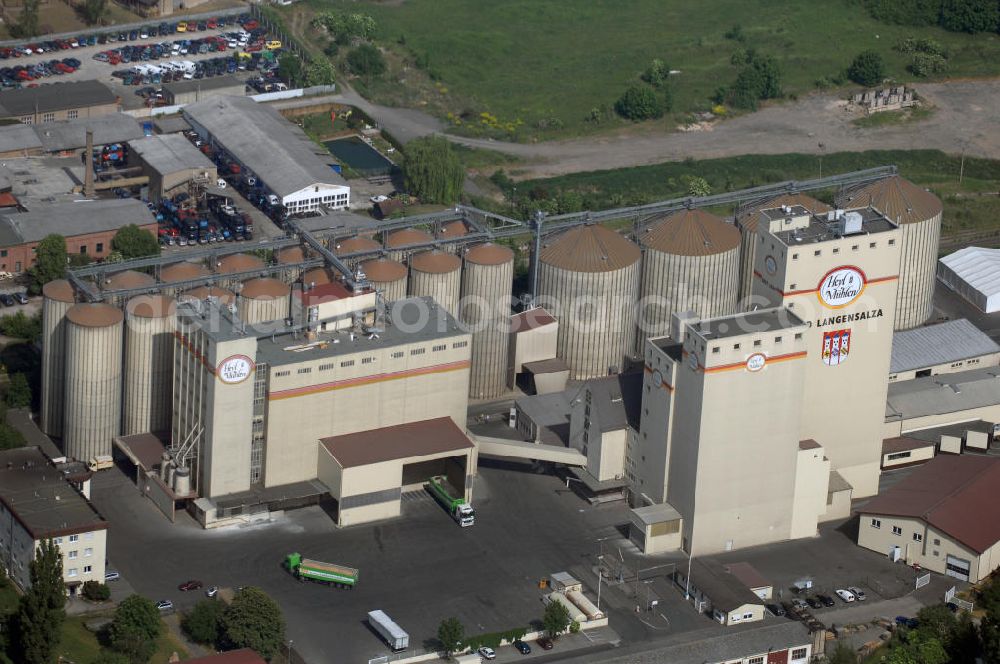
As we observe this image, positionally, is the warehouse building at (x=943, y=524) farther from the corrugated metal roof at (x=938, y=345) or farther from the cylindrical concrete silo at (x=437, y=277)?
the cylindrical concrete silo at (x=437, y=277)

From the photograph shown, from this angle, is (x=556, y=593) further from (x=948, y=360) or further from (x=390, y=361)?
(x=948, y=360)

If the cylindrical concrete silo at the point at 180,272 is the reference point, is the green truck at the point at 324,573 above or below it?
below

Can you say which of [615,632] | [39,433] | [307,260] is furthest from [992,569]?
[39,433]

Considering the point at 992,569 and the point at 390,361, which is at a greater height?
the point at 390,361

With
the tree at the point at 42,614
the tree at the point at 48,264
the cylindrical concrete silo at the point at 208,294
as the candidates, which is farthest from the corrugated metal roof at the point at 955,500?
the tree at the point at 48,264

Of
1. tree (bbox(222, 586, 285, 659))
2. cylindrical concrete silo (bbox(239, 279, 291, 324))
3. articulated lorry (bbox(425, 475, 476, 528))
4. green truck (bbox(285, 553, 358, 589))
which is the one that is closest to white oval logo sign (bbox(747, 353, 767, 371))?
articulated lorry (bbox(425, 475, 476, 528))

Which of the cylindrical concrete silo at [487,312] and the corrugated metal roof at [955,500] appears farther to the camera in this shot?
the cylindrical concrete silo at [487,312]

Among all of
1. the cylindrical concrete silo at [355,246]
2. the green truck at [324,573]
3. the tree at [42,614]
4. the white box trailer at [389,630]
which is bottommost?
the white box trailer at [389,630]

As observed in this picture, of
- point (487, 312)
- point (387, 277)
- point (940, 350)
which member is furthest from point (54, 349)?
point (940, 350)
